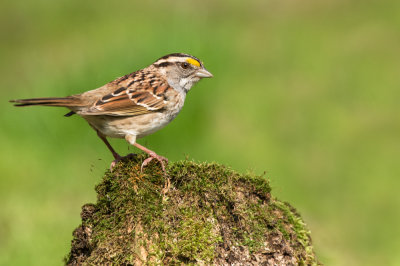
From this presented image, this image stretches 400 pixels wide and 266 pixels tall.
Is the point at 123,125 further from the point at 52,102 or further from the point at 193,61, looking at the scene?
the point at 193,61

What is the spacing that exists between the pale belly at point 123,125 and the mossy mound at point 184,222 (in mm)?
871

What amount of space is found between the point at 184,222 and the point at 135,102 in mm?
1836

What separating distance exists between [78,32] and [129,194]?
11208 millimetres

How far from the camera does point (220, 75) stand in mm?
10656

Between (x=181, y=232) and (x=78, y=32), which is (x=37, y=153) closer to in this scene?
(x=181, y=232)

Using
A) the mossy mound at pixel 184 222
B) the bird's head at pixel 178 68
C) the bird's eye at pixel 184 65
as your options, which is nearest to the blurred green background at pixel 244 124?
the mossy mound at pixel 184 222

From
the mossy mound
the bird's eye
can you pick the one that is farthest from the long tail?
the bird's eye

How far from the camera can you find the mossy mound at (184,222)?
4680 mm

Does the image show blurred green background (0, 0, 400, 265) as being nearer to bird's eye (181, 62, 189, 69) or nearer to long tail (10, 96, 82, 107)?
bird's eye (181, 62, 189, 69)

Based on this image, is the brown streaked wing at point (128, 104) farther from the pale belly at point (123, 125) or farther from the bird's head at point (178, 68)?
the bird's head at point (178, 68)

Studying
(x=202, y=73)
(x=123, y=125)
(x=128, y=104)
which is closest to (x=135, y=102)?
(x=128, y=104)

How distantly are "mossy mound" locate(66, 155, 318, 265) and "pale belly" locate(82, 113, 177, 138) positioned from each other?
87 centimetres

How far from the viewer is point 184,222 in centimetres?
477

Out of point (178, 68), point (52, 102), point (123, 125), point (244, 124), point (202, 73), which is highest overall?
point (244, 124)
